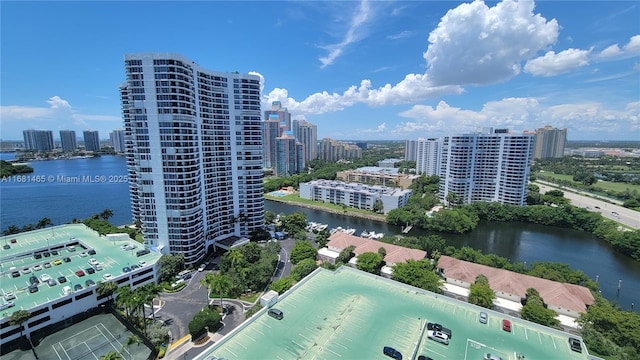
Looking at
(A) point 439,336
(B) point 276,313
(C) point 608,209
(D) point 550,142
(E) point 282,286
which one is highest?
(D) point 550,142

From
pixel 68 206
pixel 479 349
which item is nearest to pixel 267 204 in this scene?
pixel 68 206

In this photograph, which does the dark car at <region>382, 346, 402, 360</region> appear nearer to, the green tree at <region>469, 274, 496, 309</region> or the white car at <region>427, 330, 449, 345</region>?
the white car at <region>427, 330, 449, 345</region>

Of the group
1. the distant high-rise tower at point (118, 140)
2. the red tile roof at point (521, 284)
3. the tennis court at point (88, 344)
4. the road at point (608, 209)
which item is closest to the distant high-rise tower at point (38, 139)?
the distant high-rise tower at point (118, 140)

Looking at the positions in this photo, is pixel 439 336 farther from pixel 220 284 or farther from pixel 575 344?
pixel 220 284

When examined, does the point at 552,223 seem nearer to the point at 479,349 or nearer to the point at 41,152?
the point at 479,349

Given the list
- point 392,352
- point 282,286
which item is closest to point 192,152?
point 282,286

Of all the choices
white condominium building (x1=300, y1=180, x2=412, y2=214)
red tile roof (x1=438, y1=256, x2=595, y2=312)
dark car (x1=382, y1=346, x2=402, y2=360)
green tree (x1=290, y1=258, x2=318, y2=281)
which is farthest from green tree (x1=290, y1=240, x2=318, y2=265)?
white condominium building (x1=300, y1=180, x2=412, y2=214)

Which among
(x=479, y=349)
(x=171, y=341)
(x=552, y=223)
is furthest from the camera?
(x=552, y=223)
